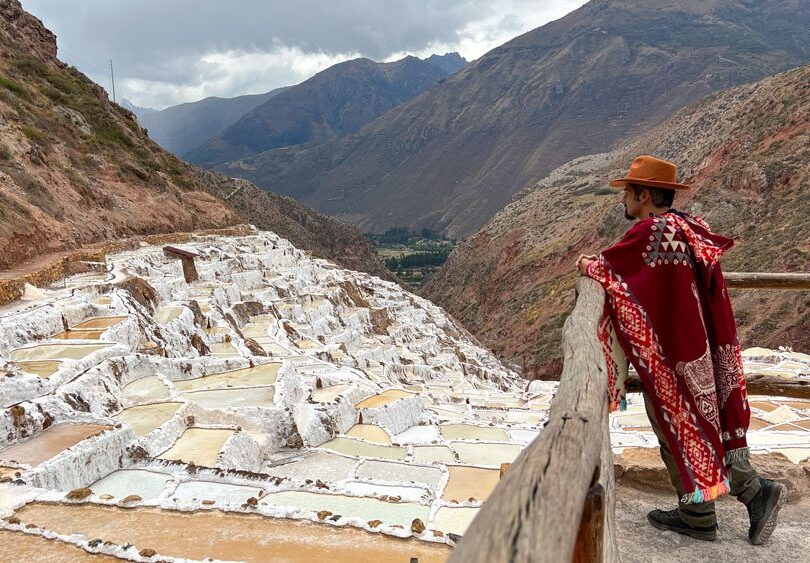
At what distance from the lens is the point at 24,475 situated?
17.5ft

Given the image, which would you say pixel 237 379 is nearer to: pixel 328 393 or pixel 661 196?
pixel 328 393

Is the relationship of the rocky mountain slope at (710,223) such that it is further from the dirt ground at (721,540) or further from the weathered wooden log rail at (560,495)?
the weathered wooden log rail at (560,495)

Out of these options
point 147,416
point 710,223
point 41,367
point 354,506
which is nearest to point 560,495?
point 354,506

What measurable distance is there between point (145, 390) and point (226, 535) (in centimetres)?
485

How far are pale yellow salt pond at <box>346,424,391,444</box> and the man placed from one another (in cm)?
782

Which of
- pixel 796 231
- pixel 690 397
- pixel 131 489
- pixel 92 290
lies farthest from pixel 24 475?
pixel 796 231

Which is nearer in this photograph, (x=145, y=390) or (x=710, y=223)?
(x=145, y=390)

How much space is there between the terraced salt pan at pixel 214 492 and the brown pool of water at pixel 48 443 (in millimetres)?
1322

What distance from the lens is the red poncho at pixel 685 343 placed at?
8.96ft

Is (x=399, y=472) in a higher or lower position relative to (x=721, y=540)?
lower

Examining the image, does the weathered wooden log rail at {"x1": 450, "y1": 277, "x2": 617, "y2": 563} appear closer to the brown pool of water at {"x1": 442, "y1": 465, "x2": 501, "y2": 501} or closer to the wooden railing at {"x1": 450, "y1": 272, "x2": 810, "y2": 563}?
the wooden railing at {"x1": 450, "y1": 272, "x2": 810, "y2": 563}

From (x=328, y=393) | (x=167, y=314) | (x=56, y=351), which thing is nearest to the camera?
(x=56, y=351)

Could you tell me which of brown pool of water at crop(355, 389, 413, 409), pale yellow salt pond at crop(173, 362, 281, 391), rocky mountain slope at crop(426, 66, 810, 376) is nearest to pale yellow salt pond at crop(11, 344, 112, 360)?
pale yellow salt pond at crop(173, 362, 281, 391)

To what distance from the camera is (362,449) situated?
31.2ft
